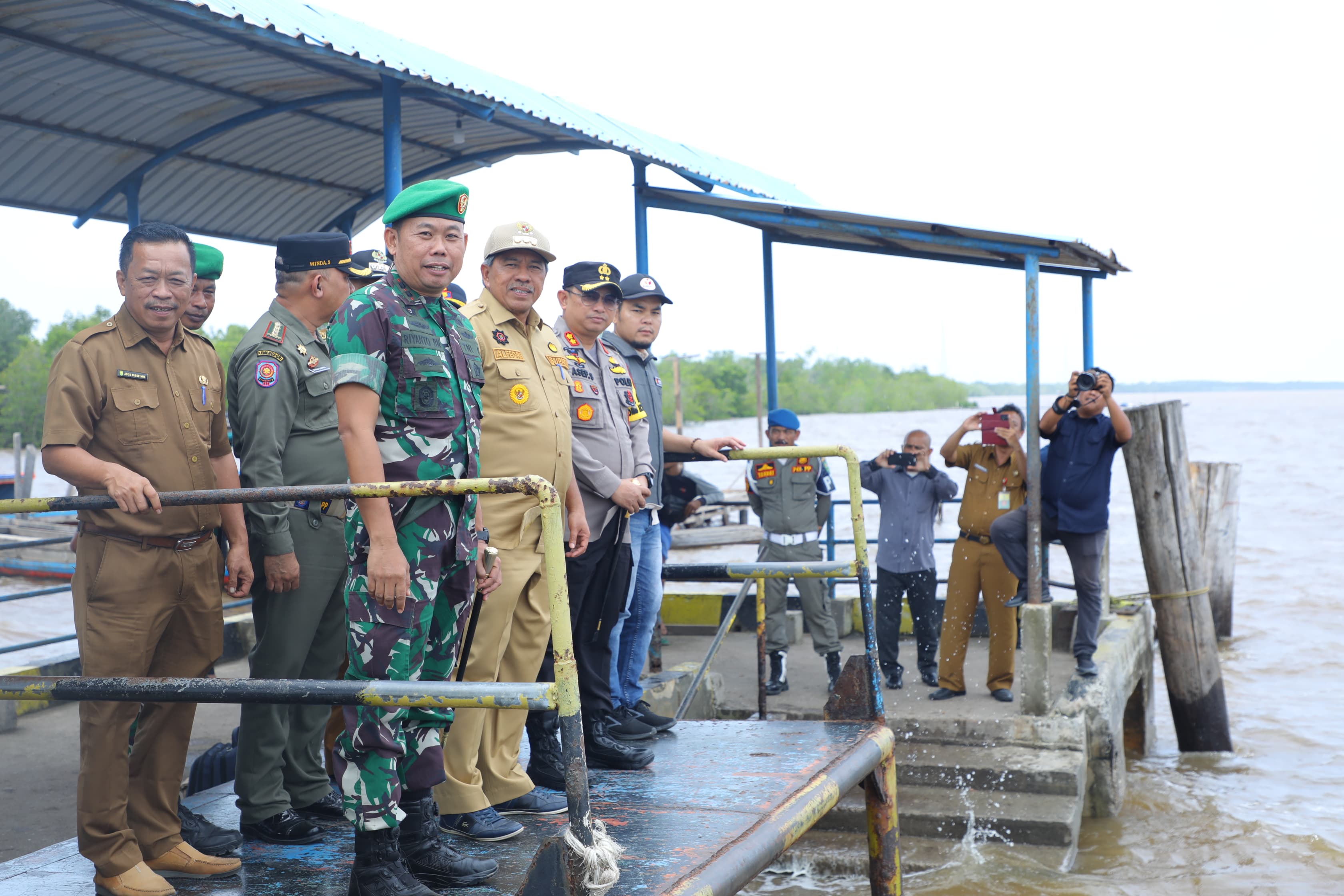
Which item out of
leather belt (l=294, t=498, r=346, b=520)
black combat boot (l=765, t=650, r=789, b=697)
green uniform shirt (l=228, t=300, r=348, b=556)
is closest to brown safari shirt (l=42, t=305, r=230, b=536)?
green uniform shirt (l=228, t=300, r=348, b=556)

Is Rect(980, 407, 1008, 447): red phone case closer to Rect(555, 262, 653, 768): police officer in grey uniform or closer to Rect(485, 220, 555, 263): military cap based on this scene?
Rect(555, 262, 653, 768): police officer in grey uniform

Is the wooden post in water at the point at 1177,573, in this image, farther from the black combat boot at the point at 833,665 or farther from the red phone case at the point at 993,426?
the black combat boot at the point at 833,665

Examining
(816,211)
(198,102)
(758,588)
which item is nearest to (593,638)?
(758,588)

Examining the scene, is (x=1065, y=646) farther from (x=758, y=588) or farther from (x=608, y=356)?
(x=608, y=356)

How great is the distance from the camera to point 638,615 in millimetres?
4000

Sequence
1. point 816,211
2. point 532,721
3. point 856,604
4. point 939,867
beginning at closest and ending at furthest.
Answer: point 532,721 → point 939,867 → point 816,211 → point 856,604

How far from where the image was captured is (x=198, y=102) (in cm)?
607

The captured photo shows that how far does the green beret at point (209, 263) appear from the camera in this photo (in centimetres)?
350

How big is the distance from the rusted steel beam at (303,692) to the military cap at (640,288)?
2296 millimetres

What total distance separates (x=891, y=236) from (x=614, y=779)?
425 centimetres

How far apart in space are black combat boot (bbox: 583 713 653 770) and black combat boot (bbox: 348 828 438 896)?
0.98 metres

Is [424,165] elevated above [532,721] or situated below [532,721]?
above

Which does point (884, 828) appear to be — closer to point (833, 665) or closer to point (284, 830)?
point (284, 830)

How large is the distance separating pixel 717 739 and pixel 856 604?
5074 millimetres
